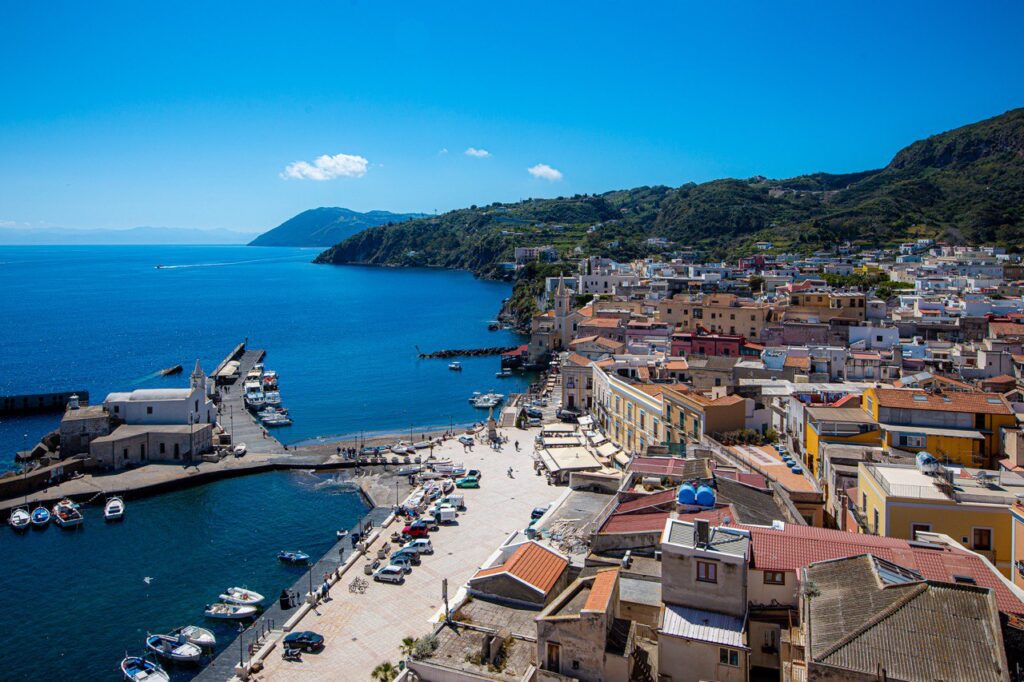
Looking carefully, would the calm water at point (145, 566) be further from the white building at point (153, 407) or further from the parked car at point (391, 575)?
the white building at point (153, 407)

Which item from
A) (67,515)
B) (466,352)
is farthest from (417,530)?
(466,352)

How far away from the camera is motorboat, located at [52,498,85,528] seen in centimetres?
2866

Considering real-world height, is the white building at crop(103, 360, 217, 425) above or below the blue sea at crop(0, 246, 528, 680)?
above

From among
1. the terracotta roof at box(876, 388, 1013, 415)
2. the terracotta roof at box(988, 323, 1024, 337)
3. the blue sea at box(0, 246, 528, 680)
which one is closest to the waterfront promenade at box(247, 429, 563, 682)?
the blue sea at box(0, 246, 528, 680)

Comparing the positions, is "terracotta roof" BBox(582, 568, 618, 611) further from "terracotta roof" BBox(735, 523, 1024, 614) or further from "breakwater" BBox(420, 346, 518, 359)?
"breakwater" BBox(420, 346, 518, 359)

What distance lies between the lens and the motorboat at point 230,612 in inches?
855

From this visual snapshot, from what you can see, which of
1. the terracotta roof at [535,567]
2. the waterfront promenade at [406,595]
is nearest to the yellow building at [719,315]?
the waterfront promenade at [406,595]

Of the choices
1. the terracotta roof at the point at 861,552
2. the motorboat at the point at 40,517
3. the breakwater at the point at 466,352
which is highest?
the terracotta roof at the point at 861,552

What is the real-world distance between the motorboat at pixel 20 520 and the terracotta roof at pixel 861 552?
92.7ft

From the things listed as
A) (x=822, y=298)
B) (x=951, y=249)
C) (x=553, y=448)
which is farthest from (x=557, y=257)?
(x=553, y=448)

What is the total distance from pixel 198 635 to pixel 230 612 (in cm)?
149

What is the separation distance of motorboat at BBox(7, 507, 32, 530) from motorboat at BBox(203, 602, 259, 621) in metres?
11.8

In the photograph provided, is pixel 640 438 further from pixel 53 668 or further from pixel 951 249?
pixel 951 249

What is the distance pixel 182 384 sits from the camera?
5888cm
